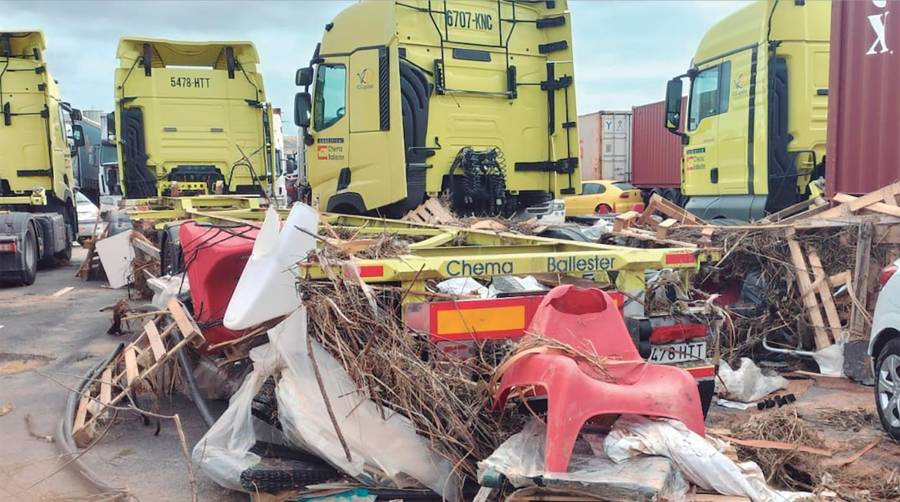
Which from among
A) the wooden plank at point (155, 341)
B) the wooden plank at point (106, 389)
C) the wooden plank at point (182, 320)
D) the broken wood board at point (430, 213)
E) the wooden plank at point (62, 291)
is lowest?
the wooden plank at point (62, 291)

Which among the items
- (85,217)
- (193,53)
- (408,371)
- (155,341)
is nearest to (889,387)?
(408,371)

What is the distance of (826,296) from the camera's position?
6098 millimetres

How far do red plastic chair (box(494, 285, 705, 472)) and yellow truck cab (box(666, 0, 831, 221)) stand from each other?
603 cm

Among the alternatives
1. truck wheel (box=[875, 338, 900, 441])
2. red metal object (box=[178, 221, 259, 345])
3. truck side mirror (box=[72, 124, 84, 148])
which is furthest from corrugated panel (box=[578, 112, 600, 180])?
red metal object (box=[178, 221, 259, 345])

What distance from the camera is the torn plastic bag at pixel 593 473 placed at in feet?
8.09

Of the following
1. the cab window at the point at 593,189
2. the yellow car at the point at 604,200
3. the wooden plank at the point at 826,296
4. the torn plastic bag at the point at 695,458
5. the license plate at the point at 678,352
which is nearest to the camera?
the torn plastic bag at the point at 695,458

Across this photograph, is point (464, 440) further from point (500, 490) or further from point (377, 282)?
point (377, 282)

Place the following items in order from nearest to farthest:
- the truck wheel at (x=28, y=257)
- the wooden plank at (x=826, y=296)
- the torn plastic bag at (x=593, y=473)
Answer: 1. the torn plastic bag at (x=593, y=473)
2. the wooden plank at (x=826, y=296)
3. the truck wheel at (x=28, y=257)

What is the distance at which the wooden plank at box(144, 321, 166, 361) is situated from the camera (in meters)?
4.42

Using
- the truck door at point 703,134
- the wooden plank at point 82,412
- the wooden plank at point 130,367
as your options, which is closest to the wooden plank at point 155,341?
the wooden plank at point 130,367

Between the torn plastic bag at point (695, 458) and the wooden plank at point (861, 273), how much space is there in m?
3.65

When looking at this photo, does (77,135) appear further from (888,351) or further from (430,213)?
(888,351)

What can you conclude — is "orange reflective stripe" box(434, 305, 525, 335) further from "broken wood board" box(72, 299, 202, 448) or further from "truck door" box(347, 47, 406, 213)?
"truck door" box(347, 47, 406, 213)

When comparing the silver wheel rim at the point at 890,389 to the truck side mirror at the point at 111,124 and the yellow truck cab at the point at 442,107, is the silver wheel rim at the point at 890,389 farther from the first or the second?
the truck side mirror at the point at 111,124
